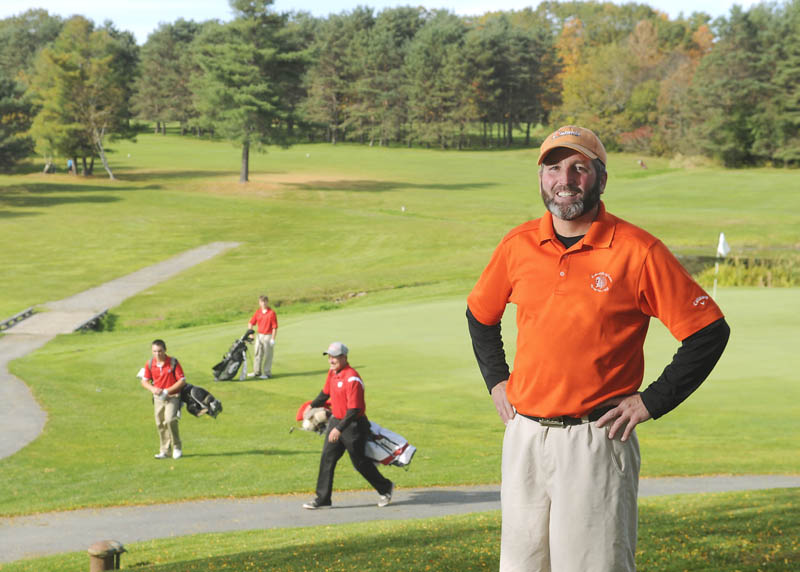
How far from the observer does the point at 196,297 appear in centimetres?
4072

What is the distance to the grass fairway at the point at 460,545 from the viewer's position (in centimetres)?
742

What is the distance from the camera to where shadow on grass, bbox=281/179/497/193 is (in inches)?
3220

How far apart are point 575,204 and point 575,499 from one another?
4.23ft

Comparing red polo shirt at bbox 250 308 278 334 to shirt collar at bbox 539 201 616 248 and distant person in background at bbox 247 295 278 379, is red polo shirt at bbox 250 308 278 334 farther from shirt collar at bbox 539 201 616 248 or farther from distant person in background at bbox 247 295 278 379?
shirt collar at bbox 539 201 616 248

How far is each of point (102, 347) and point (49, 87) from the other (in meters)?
59.7

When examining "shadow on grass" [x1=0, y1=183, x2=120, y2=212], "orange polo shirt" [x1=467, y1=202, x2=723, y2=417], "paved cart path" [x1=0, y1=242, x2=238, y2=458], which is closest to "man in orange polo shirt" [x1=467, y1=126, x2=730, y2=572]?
A: "orange polo shirt" [x1=467, y1=202, x2=723, y2=417]

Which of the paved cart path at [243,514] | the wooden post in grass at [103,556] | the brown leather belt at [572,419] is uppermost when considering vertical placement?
the brown leather belt at [572,419]

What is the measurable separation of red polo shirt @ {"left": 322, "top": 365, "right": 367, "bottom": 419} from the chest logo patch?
26.4 feet

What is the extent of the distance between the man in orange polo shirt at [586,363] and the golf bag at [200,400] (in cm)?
1198

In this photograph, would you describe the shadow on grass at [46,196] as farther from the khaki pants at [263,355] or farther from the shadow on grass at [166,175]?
the khaki pants at [263,355]

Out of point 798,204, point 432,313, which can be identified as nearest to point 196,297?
point 432,313

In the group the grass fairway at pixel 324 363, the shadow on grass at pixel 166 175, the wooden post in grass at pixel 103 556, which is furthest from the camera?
the shadow on grass at pixel 166 175

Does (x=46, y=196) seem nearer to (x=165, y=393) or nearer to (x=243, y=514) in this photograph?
→ (x=165, y=393)

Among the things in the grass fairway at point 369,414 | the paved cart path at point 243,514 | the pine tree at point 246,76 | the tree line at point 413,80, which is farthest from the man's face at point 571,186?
the pine tree at point 246,76
